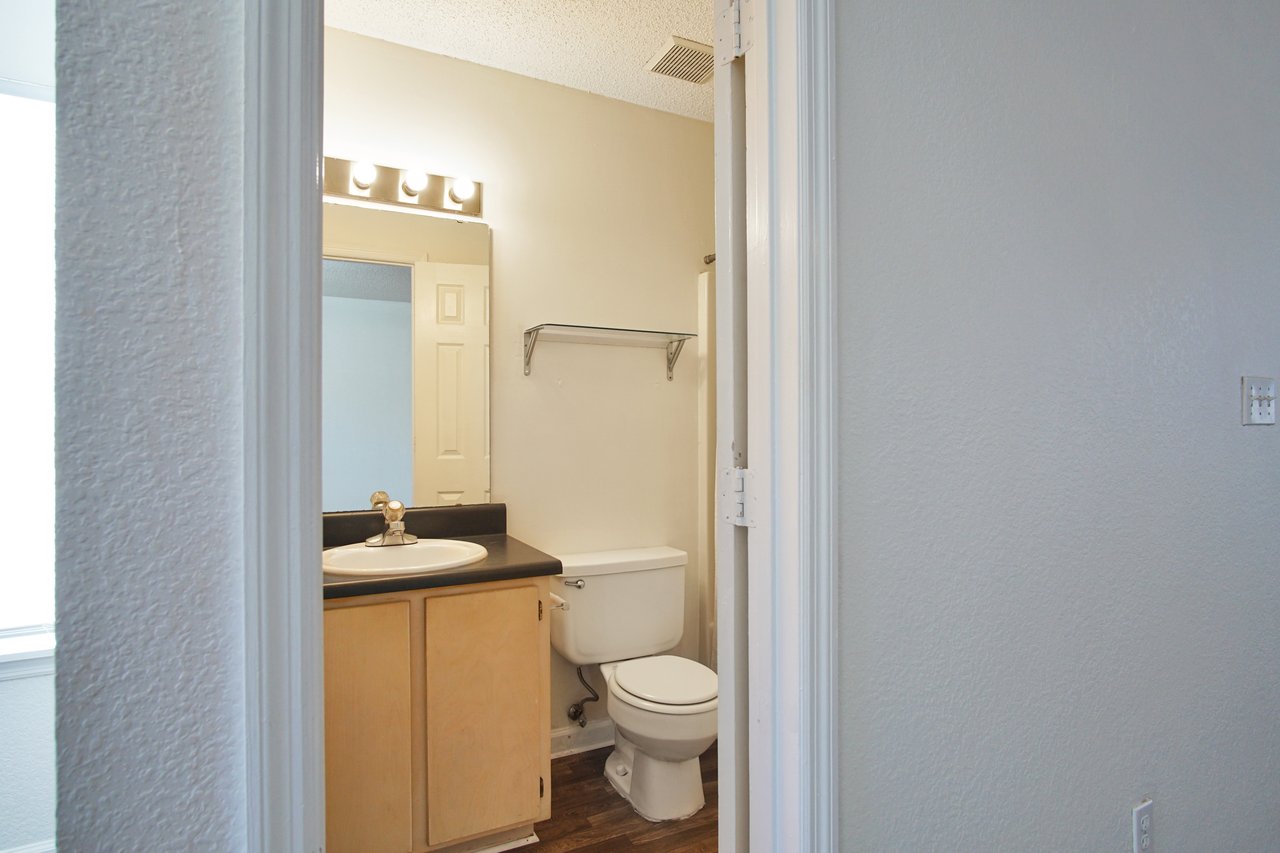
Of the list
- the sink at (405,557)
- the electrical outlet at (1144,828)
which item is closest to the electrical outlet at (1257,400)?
the electrical outlet at (1144,828)

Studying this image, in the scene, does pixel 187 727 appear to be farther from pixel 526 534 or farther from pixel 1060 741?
pixel 526 534

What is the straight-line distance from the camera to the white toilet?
1899 millimetres

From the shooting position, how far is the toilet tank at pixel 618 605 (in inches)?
87.0

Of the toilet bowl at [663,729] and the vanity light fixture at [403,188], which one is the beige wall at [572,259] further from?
the toilet bowl at [663,729]

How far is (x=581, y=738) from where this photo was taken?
2.41 meters

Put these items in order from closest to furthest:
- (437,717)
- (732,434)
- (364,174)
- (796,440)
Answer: (796,440), (732,434), (437,717), (364,174)

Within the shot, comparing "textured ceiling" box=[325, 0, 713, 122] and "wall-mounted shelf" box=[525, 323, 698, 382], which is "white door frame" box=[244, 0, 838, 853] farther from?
"wall-mounted shelf" box=[525, 323, 698, 382]

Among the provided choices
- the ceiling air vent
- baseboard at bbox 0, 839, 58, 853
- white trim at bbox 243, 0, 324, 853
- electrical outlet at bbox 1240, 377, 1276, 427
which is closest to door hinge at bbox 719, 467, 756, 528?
white trim at bbox 243, 0, 324, 853

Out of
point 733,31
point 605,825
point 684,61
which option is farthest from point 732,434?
point 684,61

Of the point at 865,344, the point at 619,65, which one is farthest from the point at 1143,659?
the point at 619,65

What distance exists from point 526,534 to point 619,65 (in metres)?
1.71

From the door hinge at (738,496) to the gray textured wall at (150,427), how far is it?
0.63m

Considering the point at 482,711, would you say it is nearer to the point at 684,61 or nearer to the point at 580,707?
the point at 580,707

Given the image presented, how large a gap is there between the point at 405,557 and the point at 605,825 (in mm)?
1011
